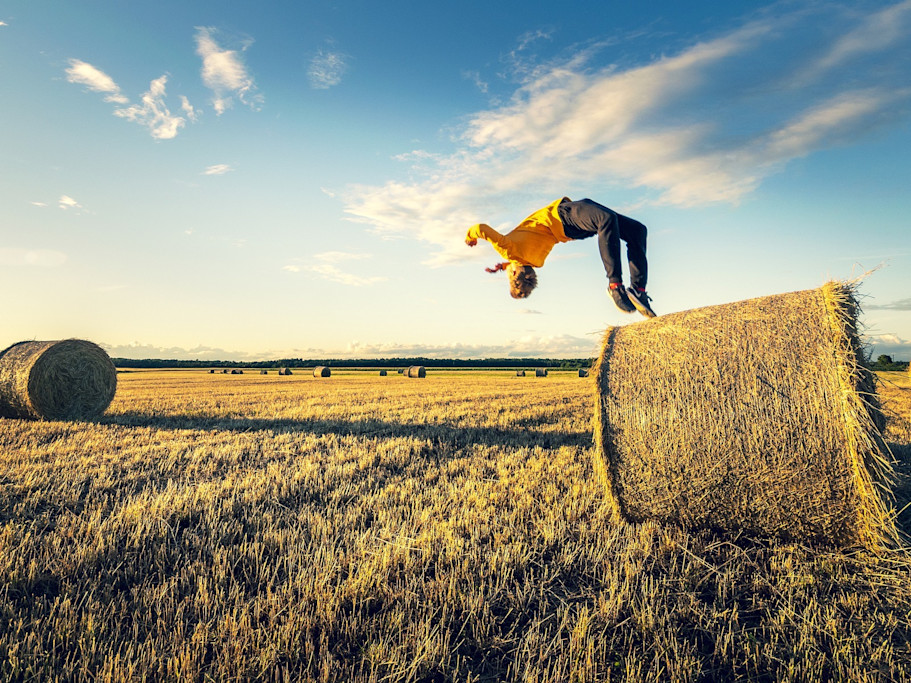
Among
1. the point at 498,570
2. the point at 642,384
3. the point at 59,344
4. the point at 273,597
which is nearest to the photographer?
the point at 273,597

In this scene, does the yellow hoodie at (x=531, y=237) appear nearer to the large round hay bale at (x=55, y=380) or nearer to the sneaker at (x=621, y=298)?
the sneaker at (x=621, y=298)

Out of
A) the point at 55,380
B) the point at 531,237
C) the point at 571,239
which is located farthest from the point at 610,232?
the point at 55,380

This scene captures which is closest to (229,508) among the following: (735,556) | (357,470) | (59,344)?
(357,470)

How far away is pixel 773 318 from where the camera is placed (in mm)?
4469

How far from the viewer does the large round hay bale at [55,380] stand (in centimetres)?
1166

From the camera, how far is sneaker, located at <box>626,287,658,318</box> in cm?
605

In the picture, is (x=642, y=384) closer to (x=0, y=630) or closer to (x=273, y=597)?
(x=273, y=597)

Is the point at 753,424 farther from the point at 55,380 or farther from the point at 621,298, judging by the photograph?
the point at 55,380

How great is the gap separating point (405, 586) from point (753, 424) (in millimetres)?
3056

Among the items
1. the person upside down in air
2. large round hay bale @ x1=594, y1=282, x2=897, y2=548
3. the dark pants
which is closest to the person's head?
the person upside down in air

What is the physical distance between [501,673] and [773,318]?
3.66 m

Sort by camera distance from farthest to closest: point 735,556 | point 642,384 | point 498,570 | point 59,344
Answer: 1. point 59,344
2. point 642,384
3. point 735,556
4. point 498,570

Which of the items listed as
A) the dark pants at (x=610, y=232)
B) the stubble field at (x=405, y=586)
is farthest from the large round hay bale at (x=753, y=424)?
the dark pants at (x=610, y=232)

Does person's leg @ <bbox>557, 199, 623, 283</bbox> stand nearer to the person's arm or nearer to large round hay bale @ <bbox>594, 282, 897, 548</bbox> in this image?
the person's arm
